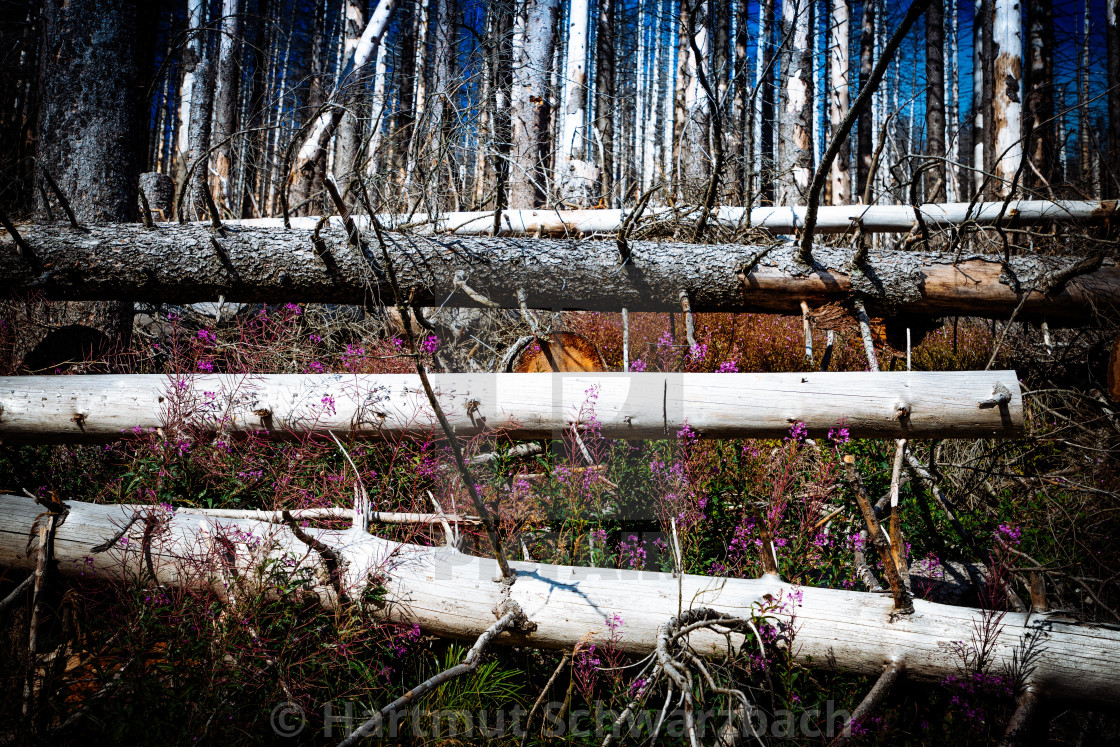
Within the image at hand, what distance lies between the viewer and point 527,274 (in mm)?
4062

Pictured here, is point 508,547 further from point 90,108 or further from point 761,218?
point 90,108

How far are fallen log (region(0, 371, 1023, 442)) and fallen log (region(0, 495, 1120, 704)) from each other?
0.66 m

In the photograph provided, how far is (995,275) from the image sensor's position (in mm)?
4160

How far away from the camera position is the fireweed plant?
2064 millimetres

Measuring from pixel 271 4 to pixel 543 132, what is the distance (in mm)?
10375

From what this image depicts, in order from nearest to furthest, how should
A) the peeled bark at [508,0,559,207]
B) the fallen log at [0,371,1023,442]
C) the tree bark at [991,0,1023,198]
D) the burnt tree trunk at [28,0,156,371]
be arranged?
the fallen log at [0,371,1023,442], the burnt tree trunk at [28,0,156,371], the peeled bark at [508,0,559,207], the tree bark at [991,0,1023,198]

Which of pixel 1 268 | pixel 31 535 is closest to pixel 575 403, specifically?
pixel 31 535

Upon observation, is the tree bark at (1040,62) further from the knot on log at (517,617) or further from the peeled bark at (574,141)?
the knot on log at (517,617)

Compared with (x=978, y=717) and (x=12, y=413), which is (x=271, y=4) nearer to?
(x=12, y=413)

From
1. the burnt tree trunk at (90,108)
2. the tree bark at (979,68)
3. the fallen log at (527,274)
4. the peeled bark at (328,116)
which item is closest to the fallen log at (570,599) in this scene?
the fallen log at (527,274)

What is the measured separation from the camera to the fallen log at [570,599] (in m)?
2.12

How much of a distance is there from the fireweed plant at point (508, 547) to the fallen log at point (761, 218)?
1.28 metres

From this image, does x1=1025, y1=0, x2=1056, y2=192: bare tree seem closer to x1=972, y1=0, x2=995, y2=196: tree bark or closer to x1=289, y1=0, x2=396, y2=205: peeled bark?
x1=972, y1=0, x2=995, y2=196: tree bark

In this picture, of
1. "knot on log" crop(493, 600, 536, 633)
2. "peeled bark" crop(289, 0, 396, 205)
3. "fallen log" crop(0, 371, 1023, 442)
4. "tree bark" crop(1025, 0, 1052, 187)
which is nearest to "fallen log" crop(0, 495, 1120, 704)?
"knot on log" crop(493, 600, 536, 633)
